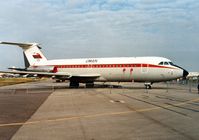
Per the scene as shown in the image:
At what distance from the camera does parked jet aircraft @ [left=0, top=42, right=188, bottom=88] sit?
33406 millimetres

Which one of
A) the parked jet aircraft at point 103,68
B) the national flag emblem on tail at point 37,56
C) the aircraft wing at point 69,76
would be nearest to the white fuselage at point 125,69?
the parked jet aircraft at point 103,68

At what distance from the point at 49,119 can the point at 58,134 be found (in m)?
3.31

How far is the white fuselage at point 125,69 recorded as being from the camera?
33.2m

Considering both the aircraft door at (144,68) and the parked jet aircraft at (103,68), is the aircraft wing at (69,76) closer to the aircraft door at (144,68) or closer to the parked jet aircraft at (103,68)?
the parked jet aircraft at (103,68)

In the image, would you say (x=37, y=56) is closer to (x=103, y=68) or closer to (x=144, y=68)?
(x=103, y=68)

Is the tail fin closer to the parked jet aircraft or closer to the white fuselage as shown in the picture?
the parked jet aircraft

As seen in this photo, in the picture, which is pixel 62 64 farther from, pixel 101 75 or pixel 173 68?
pixel 173 68

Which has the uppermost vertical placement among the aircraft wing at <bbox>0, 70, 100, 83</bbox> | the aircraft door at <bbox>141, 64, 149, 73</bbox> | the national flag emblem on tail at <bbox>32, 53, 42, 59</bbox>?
the national flag emblem on tail at <bbox>32, 53, 42, 59</bbox>

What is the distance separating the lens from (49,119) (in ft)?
39.8

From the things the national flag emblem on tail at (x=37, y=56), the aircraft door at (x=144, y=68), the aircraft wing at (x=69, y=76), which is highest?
the national flag emblem on tail at (x=37, y=56)

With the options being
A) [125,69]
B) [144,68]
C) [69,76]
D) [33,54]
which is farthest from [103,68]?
[33,54]

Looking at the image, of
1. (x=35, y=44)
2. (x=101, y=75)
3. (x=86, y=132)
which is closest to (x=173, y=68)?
(x=101, y=75)

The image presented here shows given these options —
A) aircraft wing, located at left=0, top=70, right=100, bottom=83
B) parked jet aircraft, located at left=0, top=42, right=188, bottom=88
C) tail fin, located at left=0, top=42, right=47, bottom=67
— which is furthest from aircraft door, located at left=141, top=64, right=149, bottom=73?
tail fin, located at left=0, top=42, right=47, bottom=67

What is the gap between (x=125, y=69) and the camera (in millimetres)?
34969
